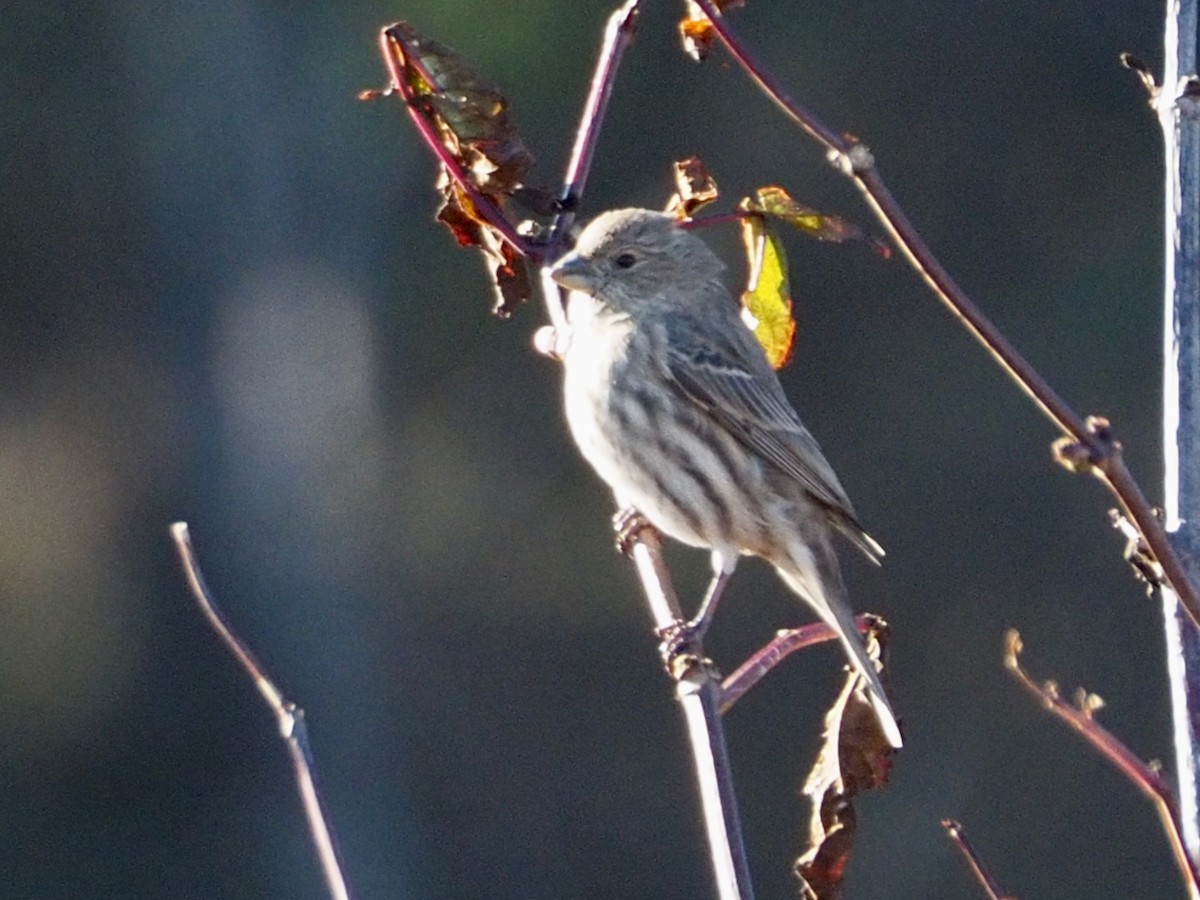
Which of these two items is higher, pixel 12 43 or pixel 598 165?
pixel 12 43

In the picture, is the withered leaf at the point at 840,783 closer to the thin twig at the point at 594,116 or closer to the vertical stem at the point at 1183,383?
the vertical stem at the point at 1183,383

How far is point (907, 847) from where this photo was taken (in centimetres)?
1091

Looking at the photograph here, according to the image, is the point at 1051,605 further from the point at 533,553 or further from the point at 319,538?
the point at 319,538

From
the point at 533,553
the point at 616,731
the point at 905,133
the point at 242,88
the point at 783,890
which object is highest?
the point at 242,88

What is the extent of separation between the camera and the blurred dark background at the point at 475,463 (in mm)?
11000

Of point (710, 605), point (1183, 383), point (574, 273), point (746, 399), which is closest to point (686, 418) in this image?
point (746, 399)

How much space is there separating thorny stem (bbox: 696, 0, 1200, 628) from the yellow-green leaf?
45.5 inches

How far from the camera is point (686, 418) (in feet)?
13.9

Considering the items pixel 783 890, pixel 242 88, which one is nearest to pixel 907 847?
pixel 783 890

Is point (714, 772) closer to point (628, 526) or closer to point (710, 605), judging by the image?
point (710, 605)

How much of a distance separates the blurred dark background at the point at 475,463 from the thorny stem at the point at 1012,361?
8300mm

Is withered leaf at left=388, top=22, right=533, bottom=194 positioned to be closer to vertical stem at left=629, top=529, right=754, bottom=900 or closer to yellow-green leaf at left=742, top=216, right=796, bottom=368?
yellow-green leaf at left=742, top=216, right=796, bottom=368

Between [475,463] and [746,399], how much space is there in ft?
24.3

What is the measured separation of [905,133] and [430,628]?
3.55 meters
